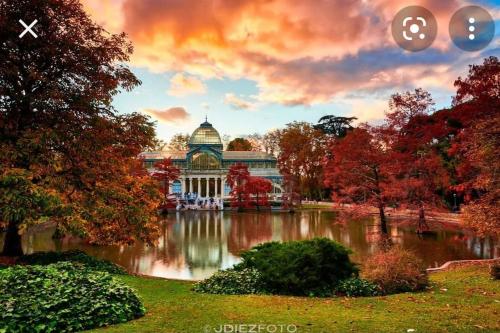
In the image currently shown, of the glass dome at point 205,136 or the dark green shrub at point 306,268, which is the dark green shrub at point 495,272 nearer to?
the dark green shrub at point 306,268

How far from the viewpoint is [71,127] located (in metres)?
11.5

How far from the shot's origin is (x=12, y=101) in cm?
1151

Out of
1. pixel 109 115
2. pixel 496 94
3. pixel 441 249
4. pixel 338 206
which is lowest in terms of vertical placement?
pixel 441 249

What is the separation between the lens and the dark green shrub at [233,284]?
28.9 feet

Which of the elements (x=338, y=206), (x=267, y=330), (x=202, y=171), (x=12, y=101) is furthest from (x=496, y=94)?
(x=202, y=171)

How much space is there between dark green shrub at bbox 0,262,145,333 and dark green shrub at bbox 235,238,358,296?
3.26 m

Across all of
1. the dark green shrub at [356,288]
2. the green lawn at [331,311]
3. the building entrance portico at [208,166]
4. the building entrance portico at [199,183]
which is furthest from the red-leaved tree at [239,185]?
the dark green shrub at [356,288]

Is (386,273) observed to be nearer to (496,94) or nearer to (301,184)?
(496,94)

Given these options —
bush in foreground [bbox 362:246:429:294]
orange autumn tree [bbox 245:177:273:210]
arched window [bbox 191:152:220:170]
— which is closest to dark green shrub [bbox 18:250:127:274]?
bush in foreground [bbox 362:246:429:294]

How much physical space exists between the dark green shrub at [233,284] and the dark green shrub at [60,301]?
102 inches

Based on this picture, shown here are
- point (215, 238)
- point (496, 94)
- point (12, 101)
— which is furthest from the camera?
point (215, 238)

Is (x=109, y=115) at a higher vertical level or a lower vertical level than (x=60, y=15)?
lower

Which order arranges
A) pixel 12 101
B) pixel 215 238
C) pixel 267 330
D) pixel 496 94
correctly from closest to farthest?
1. pixel 267 330
2. pixel 12 101
3. pixel 496 94
4. pixel 215 238

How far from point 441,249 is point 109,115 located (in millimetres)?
16088
